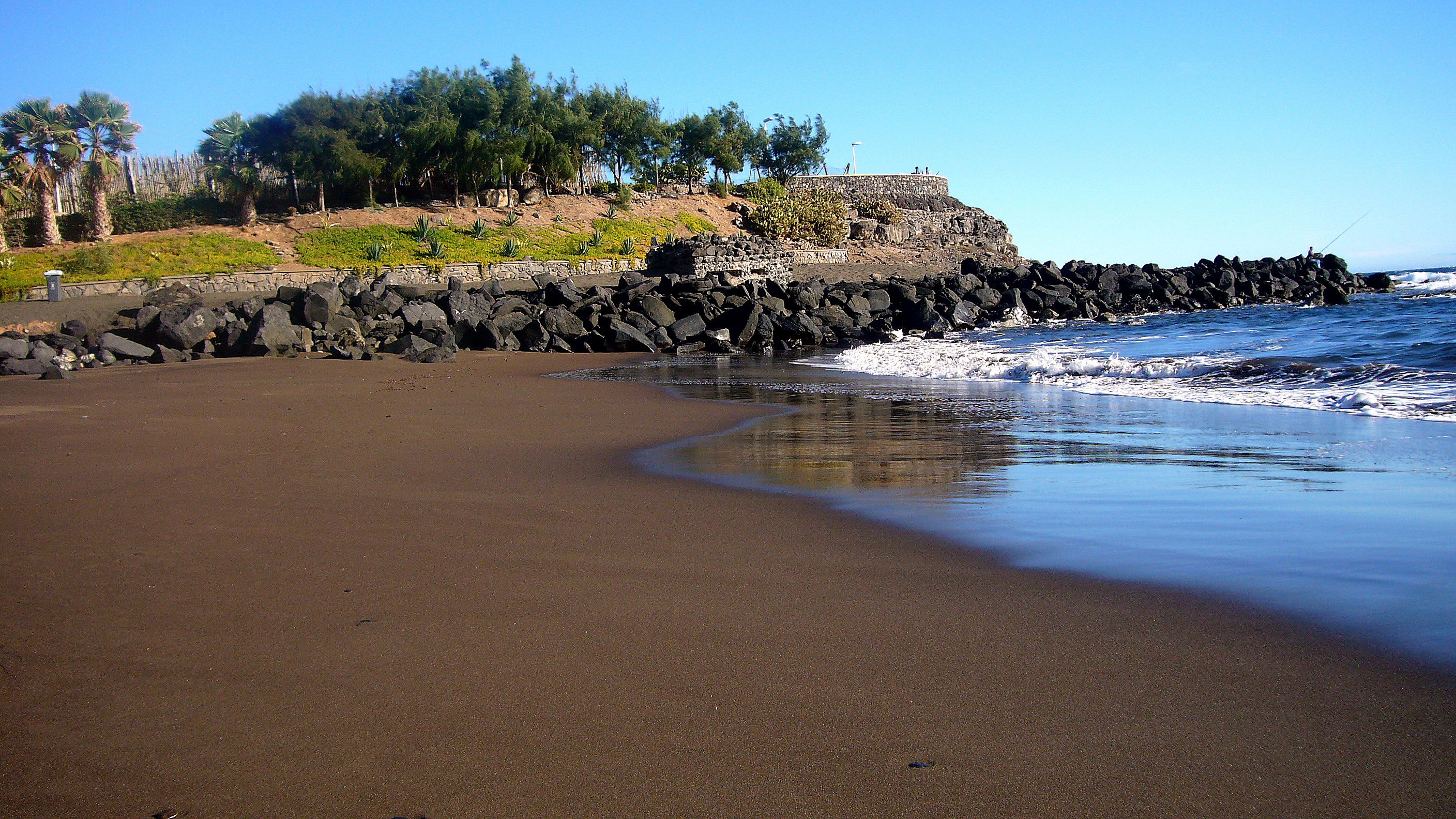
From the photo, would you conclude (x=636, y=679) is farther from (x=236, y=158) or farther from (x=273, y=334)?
(x=236, y=158)

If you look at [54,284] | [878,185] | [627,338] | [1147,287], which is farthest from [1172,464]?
[878,185]

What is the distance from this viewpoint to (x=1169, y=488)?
524 centimetres

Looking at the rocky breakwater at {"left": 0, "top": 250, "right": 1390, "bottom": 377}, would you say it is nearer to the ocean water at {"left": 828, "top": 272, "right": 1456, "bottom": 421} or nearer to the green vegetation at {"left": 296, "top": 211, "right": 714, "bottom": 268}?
the ocean water at {"left": 828, "top": 272, "right": 1456, "bottom": 421}

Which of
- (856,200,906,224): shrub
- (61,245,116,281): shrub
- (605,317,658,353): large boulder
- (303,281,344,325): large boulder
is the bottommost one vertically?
(605,317,658,353): large boulder

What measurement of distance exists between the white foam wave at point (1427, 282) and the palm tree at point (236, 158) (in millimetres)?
53092

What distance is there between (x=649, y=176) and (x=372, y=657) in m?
61.7

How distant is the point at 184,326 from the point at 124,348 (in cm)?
116

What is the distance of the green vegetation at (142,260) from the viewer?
92.2 feet

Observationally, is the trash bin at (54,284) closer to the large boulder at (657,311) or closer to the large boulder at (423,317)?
the large boulder at (423,317)

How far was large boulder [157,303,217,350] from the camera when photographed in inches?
660

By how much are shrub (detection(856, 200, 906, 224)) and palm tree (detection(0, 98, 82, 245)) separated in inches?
1888

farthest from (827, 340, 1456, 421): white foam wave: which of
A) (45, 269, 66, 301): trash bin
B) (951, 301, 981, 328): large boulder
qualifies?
(45, 269, 66, 301): trash bin

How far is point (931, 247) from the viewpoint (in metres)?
63.6

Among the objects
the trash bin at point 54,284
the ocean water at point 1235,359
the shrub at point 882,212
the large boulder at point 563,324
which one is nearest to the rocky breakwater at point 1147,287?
the ocean water at point 1235,359
